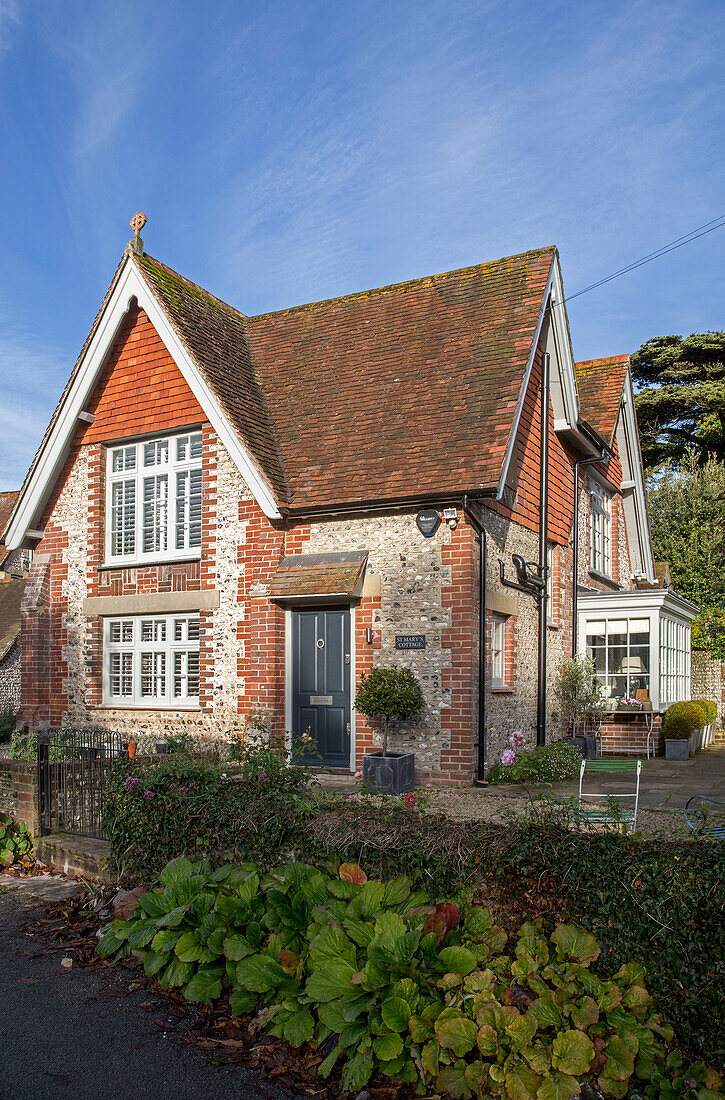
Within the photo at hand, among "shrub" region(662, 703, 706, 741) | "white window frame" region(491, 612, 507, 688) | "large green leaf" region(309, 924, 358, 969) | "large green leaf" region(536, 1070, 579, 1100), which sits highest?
"white window frame" region(491, 612, 507, 688)

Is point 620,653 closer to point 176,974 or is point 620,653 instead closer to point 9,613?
point 176,974

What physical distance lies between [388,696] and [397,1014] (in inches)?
254

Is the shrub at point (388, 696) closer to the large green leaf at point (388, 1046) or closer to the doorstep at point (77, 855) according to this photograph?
the doorstep at point (77, 855)

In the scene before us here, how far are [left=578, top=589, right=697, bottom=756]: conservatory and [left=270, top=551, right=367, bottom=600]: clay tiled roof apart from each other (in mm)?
6268

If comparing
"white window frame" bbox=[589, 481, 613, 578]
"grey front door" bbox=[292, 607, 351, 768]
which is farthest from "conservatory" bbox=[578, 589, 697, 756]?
"grey front door" bbox=[292, 607, 351, 768]

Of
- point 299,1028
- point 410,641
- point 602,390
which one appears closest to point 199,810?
point 299,1028

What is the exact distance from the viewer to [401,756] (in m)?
10.7

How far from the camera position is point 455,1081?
4.30 m

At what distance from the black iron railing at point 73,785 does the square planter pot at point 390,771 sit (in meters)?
3.11

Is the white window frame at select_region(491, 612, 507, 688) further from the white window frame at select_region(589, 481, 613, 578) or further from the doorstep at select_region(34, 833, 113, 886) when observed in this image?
the doorstep at select_region(34, 833, 113, 886)

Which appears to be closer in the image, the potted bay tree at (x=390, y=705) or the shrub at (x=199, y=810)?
the shrub at (x=199, y=810)

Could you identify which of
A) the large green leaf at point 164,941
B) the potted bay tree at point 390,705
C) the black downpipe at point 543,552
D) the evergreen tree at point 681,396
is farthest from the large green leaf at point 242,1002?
the evergreen tree at point 681,396

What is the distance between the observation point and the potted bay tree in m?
10.6

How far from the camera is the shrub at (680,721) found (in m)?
15.4
